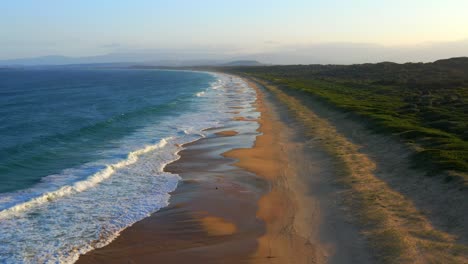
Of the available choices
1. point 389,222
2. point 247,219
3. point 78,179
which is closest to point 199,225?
point 247,219

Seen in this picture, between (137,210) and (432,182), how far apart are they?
926 centimetres

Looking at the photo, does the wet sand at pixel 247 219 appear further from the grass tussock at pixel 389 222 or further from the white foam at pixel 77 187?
the white foam at pixel 77 187

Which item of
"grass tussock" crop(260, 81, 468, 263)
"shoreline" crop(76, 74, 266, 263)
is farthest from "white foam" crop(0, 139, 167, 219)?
"grass tussock" crop(260, 81, 468, 263)

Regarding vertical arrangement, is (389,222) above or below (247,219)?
above

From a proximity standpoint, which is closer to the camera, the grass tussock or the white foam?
the grass tussock

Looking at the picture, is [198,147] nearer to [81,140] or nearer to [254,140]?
[254,140]

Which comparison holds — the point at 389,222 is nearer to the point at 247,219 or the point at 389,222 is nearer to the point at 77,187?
the point at 247,219

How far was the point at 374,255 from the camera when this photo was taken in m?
9.14

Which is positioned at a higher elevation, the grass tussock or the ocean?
the grass tussock

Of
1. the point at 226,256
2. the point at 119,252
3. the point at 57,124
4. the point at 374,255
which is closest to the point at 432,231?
the point at 374,255

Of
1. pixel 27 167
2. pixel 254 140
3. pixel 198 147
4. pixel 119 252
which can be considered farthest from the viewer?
pixel 254 140

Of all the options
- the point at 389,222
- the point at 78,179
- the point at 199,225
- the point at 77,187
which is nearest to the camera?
the point at 389,222

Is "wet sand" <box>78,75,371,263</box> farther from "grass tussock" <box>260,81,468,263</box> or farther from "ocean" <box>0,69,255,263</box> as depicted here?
"ocean" <box>0,69,255,263</box>

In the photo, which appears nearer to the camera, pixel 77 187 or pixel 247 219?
pixel 247 219
